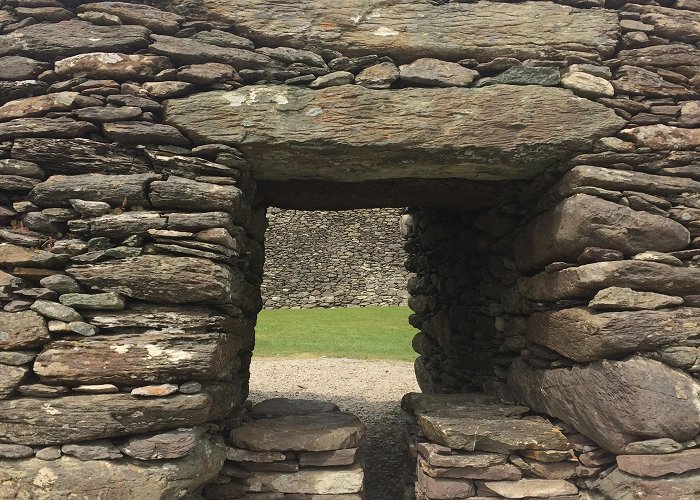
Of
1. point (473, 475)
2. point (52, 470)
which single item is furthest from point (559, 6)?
point (52, 470)

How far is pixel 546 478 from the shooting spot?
398 centimetres

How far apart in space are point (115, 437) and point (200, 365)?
690mm

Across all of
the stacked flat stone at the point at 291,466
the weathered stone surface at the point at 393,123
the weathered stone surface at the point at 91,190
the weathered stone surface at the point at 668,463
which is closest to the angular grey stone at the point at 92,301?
the weathered stone surface at the point at 91,190

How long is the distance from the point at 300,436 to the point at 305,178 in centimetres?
223

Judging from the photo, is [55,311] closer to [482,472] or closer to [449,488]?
[449,488]

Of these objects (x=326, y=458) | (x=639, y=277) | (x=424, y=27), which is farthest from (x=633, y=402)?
(x=424, y=27)

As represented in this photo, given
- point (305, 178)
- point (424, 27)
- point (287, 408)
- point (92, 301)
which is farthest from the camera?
point (287, 408)

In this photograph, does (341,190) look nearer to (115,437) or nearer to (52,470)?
(115,437)

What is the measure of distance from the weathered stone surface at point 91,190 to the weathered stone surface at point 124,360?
0.98 metres

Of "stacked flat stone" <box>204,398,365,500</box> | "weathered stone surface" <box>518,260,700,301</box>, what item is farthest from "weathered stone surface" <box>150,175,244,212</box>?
"weathered stone surface" <box>518,260,700,301</box>

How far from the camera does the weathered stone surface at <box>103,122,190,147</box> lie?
3.68 meters

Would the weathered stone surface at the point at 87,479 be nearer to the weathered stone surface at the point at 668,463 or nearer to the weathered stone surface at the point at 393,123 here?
the weathered stone surface at the point at 393,123

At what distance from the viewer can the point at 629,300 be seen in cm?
362

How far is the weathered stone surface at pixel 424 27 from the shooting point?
4078 millimetres
